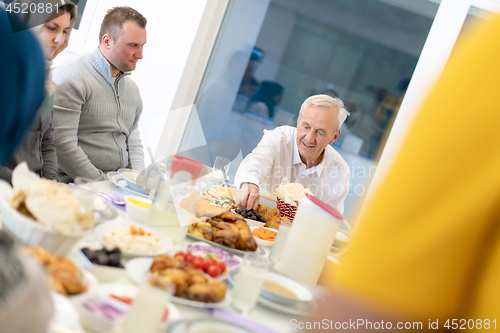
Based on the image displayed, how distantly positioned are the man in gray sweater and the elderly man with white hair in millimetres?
948

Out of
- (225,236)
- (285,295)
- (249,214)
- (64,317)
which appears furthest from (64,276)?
(249,214)

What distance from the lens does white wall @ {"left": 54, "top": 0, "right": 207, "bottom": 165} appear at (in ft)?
12.4

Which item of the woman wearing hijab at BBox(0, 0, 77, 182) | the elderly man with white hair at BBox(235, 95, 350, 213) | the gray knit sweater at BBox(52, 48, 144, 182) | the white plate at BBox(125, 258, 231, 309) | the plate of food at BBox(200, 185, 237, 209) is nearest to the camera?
the white plate at BBox(125, 258, 231, 309)

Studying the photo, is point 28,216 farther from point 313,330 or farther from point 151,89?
point 151,89

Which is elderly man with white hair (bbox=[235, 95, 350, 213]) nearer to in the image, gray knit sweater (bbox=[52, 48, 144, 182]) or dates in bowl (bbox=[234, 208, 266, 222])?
gray knit sweater (bbox=[52, 48, 144, 182])

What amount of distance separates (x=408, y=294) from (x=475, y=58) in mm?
250

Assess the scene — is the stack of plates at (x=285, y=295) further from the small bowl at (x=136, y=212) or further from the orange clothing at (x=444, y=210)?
the orange clothing at (x=444, y=210)

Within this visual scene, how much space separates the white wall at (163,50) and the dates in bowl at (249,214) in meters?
2.24

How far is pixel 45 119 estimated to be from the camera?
2.04 m

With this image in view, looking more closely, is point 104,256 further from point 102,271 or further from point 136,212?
point 136,212

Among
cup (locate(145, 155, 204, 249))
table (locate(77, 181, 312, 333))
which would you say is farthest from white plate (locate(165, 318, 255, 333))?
cup (locate(145, 155, 204, 249))

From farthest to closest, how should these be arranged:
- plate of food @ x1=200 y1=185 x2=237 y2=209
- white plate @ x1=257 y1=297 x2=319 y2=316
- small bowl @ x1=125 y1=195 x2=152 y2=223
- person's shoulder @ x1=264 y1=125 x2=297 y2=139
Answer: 1. person's shoulder @ x1=264 y1=125 x2=297 y2=139
2. plate of food @ x1=200 y1=185 x2=237 y2=209
3. small bowl @ x1=125 y1=195 x2=152 y2=223
4. white plate @ x1=257 y1=297 x2=319 y2=316

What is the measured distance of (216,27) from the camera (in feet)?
13.3

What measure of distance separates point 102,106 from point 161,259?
2.01 meters
